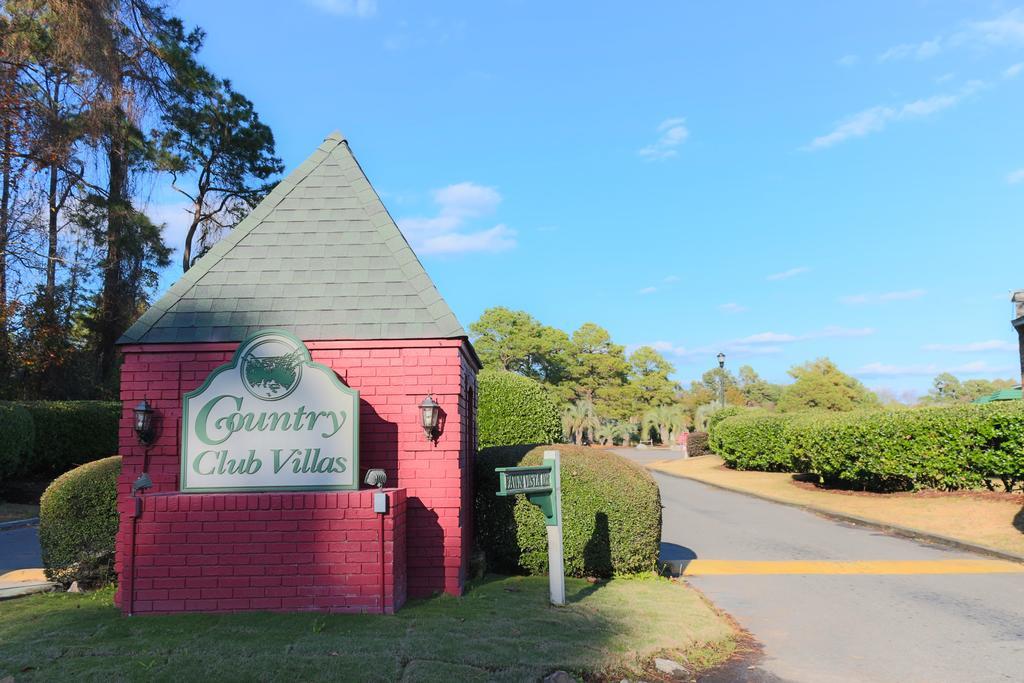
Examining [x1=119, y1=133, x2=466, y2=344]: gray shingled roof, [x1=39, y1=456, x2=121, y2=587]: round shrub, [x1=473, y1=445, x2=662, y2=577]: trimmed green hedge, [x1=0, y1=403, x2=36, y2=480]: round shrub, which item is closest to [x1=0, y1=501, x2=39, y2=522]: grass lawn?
[x1=0, y1=403, x2=36, y2=480]: round shrub

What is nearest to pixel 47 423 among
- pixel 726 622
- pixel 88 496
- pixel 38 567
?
pixel 38 567

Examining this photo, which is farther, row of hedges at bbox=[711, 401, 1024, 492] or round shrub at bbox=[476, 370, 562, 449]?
row of hedges at bbox=[711, 401, 1024, 492]

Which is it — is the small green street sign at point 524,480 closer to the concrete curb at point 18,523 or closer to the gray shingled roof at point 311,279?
the gray shingled roof at point 311,279

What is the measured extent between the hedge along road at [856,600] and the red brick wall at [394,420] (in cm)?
330

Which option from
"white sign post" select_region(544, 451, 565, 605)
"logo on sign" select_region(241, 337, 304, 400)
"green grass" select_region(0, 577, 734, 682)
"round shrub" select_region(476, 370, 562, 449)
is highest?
"logo on sign" select_region(241, 337, 304, 400)

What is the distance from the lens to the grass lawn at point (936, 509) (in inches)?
523

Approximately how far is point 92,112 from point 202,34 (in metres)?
12.3

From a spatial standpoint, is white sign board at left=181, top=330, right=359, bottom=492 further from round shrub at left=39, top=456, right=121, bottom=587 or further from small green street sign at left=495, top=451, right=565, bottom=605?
round shrub at left=39, top=456, right=121, bottom=587

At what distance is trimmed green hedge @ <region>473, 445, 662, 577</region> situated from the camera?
28.4 ft

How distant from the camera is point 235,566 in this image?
21.6 ft

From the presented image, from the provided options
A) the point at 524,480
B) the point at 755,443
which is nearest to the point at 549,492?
the point at 524,480

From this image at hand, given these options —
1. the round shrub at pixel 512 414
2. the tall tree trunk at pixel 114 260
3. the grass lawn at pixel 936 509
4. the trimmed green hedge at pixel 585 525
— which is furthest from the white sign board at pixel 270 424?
the tall tree trunk at pixel 114 260

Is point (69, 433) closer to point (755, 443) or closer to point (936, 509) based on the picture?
point (936, 509)

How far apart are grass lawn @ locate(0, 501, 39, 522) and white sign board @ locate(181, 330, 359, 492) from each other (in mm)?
13721
